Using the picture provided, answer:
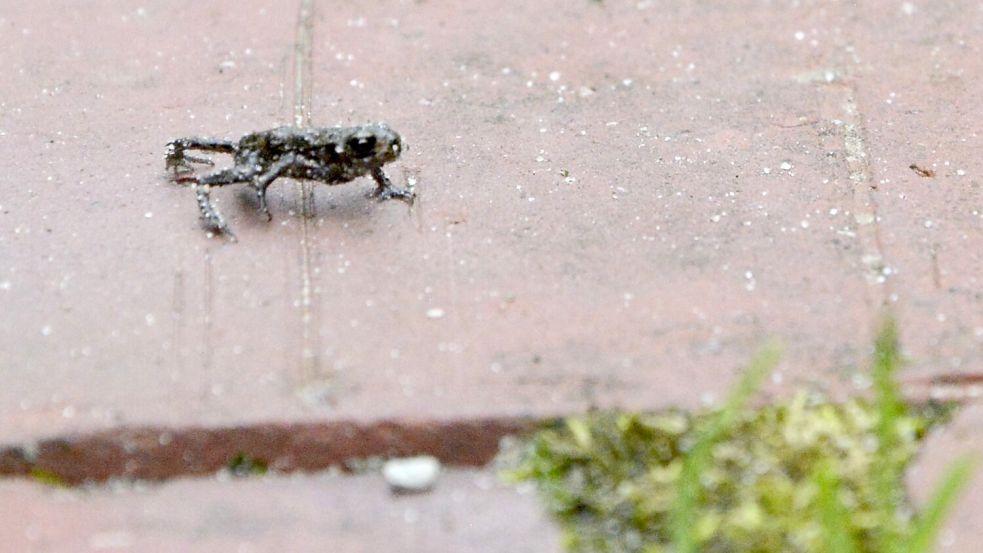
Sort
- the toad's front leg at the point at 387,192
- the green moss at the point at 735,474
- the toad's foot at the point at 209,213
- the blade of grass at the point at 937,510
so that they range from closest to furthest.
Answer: the blade of grass at the point at 937,510
the green moss at the point at 735,474
the toad's foot at the point at 209,213
the toad's front leg at the point at 387,192

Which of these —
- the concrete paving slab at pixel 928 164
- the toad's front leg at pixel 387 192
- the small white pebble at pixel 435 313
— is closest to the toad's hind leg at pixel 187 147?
the toad's front leg at pixel 387 192

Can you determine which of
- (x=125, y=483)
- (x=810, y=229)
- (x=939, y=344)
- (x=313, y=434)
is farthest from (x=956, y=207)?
(x=125, y=483)

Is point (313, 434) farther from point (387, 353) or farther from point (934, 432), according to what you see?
point (934, 432)

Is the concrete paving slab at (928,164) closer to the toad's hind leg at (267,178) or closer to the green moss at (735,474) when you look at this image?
the green moss at (735,474)

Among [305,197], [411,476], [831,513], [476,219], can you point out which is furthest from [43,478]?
[831,513]

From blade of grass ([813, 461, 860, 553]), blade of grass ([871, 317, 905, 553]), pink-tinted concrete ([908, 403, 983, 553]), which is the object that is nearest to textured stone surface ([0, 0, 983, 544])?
pink-tinted concrete ([908, 403, 983, 553])

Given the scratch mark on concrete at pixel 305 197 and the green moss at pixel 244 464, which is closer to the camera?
the green moss at pixel 244 464
